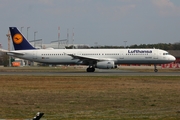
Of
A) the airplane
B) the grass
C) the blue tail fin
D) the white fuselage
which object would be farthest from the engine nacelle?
the grass

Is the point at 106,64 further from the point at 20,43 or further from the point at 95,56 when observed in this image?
the point at 20,43

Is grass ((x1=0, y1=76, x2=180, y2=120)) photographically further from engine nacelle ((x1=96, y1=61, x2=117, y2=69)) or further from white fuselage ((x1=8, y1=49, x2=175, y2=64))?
white fuselage ((x1=8, y1=49, x2=175, y2=64))

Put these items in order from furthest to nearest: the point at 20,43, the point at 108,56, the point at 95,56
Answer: the point at 20,43, the point at 95,56, the point at 108,56

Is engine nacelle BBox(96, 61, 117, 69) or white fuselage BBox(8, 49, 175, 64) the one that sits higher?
white fuselage BBox(8, 49, 175, 64)

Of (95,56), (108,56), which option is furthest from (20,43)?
(108,56)

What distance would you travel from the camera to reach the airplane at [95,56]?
176ft

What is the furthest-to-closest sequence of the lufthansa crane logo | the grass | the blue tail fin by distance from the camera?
the lufthansa crane logo → the blue tail fin → the grass

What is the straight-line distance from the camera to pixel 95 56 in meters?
55.4

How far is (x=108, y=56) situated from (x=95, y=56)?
1.89 m

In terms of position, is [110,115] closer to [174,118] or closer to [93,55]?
[174,118]

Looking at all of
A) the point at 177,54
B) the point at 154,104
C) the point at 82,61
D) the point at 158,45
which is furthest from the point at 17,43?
the point at 158,45

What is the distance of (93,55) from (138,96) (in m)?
32.7

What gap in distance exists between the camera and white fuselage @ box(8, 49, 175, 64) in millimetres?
53572

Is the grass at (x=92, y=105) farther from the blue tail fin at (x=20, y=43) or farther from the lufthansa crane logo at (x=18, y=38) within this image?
the lufthansa crane logo at (x=18, y=38)
